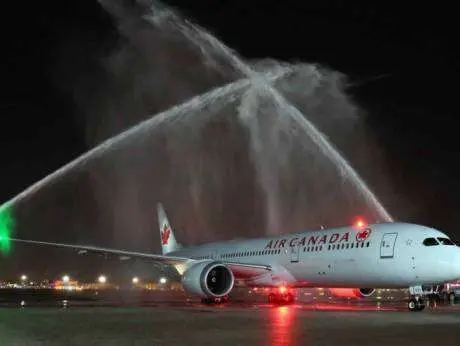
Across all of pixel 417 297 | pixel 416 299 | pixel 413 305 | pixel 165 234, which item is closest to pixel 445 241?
pixel 417 297

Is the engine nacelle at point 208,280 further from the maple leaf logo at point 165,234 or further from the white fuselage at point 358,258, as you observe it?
the maple leaf logo at point 165,234

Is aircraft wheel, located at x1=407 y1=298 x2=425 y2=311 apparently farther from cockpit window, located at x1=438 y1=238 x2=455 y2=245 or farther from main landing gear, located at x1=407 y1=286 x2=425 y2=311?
cockpit window, located at x1=438 y1=238 x2=455 y2=245

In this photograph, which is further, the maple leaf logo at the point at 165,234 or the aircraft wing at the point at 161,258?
the maple leaf logo at the point at 165,234

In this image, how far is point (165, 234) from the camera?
57.6m

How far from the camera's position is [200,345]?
14.8 metres

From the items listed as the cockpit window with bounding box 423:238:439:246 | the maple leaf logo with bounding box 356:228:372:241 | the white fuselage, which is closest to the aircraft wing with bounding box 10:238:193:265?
the white fuselage

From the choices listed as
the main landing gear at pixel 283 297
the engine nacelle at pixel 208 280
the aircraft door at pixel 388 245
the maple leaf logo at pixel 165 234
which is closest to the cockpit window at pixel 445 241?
the aircraft door at pixel 388 245

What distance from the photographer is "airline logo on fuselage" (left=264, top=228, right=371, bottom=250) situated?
106 ft

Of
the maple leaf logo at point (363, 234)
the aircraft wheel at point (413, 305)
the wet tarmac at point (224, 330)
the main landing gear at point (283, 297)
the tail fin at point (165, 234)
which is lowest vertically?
the wet tarmac at point (224, 330)

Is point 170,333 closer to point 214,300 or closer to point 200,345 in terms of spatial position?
point 200,345

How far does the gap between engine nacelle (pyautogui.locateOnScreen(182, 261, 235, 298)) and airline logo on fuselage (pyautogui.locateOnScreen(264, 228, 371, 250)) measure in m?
4.22

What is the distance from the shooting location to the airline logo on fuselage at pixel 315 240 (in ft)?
106

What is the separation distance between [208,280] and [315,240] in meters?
6.61

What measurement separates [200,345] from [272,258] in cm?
2369
